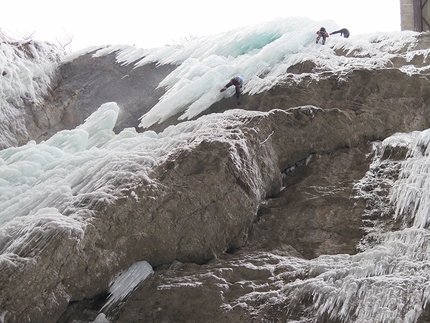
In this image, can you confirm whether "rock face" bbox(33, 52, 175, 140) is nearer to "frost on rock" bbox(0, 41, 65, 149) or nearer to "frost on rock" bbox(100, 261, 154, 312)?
"frost on rock" bbox(0, 41, 65, 149)

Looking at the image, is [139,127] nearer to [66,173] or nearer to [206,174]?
[66,173]

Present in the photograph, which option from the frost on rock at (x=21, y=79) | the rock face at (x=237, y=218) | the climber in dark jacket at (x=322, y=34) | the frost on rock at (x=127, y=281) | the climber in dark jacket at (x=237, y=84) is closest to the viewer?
the rock face at (x=237, y=218)

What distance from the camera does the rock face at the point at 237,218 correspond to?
171 inches

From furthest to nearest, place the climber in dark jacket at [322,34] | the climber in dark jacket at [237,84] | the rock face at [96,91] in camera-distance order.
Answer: the rock face at [96,91] < the climber in dark jacket at [322,34] < the climber in dark jacket at [237,84]

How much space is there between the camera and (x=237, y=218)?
555cm

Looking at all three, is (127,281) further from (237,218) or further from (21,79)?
(21,79)

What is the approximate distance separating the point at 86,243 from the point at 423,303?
3.07 m

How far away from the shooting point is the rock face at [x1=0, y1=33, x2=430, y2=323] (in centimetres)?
434

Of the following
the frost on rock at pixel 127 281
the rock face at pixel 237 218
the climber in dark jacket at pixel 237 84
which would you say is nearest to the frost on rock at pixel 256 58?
the climber in dark jacket at pixel 237 84

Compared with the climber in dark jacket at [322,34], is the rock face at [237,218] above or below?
below

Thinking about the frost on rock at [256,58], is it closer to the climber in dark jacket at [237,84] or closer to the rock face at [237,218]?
the climber in dark jacket at [237,84]

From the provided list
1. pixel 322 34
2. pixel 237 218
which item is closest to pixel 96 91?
pixel 322 34

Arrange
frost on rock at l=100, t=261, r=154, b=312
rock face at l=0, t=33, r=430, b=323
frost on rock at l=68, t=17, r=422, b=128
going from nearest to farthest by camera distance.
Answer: rock face at l=0, t=33, r=430, b=323
frost on rock at l=100, t=261, r=154, b=312
frost on rock at l=68, t=17, r=422, b=128

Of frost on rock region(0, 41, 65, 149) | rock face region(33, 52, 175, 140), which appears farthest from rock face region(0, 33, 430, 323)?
frost on rock region(0, 41, 65, 149)
